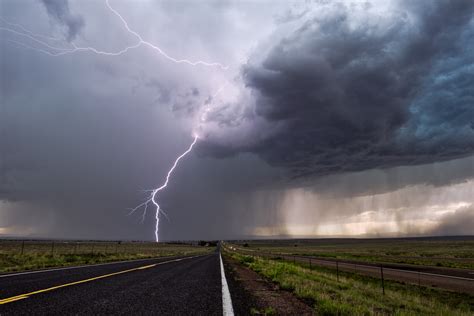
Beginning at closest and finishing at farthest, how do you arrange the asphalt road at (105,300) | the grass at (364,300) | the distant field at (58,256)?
the asphalt road at (105,300) → the grass at (364,300) → the distant field at (58,256)

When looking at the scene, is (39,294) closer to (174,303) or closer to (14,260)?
(174,303)

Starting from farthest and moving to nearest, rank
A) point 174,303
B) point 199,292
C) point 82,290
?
point 199,292, point 82,290, point 174,303

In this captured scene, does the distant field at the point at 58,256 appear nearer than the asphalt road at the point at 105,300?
No

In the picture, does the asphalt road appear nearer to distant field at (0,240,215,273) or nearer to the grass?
the grass

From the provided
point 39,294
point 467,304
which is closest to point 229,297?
point 39,294

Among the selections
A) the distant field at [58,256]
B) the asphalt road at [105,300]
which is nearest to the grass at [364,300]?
the asphalt road at [105,300]

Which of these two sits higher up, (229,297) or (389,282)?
(229,297)

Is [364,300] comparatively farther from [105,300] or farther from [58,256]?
[58,256]

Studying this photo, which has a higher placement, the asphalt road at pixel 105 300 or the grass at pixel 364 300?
the asphalt road at pixel 105 300

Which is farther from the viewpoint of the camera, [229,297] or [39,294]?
[229,297]

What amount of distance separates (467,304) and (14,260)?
27.9 metres

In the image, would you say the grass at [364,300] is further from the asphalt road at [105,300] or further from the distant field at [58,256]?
the distant field at [58,256]

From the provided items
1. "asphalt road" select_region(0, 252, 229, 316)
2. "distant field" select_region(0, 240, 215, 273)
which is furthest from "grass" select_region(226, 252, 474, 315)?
"distant field" select_region(0, 240, 215, 273)

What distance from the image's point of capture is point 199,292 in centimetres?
899
